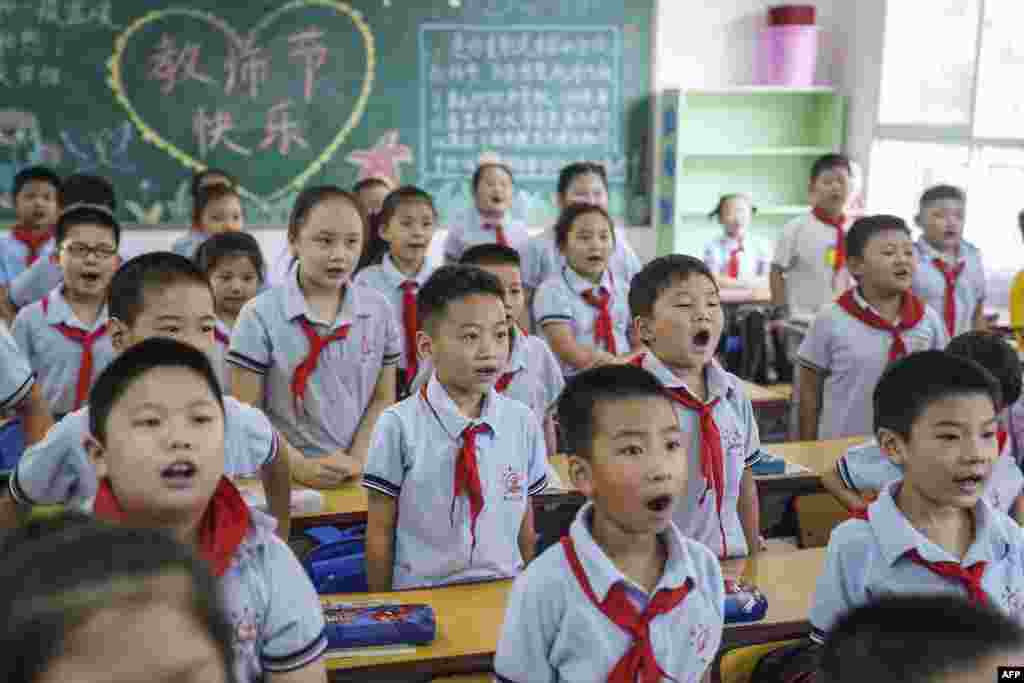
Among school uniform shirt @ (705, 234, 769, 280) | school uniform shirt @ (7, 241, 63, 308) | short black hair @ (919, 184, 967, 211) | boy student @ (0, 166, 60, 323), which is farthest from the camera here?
school uniform shirt @ (705, 234, 769, 280)

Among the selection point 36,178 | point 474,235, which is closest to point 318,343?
point 474,235

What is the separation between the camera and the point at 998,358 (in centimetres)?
270

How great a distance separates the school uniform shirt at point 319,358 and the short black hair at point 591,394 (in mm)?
1255

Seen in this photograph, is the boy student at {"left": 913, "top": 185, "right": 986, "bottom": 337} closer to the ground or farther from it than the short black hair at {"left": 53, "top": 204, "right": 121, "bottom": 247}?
closer to the ground

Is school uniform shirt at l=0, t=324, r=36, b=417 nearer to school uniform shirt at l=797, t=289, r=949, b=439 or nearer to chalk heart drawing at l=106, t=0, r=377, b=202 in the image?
school uniform shirt at l=797, t=289, r=949, b=439

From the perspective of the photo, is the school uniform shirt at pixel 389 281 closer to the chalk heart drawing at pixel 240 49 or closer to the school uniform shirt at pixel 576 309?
the school uniform shirt at pixel 576 309

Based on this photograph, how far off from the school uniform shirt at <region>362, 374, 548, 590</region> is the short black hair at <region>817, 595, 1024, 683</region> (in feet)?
4.71

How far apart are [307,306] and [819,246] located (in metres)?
3.10

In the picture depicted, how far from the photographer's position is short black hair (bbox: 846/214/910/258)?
11.2 ft

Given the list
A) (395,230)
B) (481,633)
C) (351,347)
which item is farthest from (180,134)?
(481,633)

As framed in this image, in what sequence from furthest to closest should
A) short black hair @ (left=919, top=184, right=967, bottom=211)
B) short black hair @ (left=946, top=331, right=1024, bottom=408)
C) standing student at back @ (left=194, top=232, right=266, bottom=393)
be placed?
short black hair @ (left=919, top=184, right=967, bottom=211)
standing student at back @ (left=194, top=232, right=266, bottom=393)
short black hair @ (left=946, top=331, right=1024, bottom=408)

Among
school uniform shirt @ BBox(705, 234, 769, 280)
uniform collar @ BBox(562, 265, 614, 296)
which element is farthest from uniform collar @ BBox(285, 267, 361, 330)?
school uniform shirt @ BBox(705, 234, 769, 280)

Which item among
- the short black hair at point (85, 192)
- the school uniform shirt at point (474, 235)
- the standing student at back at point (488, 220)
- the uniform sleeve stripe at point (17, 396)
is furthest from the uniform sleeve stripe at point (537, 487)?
the short black hair at point (85, 192)

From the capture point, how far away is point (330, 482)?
266 centimetres
